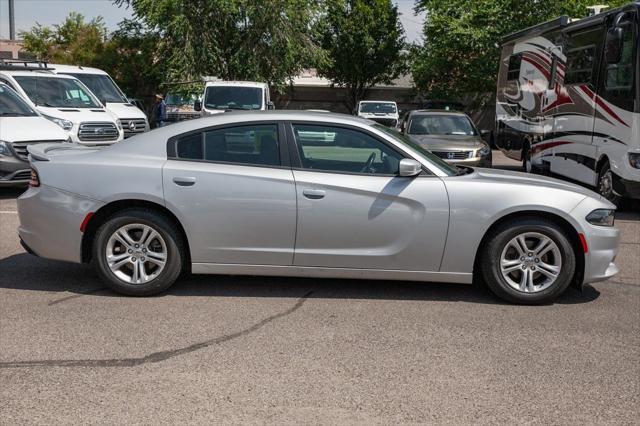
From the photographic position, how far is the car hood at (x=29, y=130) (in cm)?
1170

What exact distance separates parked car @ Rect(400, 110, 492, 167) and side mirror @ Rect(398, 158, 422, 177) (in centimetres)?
799

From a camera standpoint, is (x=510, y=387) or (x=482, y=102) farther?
(x=482, y=102)

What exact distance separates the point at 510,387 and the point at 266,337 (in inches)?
66.3

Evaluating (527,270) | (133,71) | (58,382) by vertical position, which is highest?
(133,71)

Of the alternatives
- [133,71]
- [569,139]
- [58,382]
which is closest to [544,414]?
[58,382]

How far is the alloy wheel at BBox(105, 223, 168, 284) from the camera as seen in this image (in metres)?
6.02

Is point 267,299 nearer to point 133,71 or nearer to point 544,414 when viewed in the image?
point 544,414

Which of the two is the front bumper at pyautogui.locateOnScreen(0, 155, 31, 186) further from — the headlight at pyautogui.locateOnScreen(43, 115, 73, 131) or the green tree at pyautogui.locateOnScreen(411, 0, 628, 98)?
the green tree at pyautogui.locateOnScreen(411, 0, 628, 98)

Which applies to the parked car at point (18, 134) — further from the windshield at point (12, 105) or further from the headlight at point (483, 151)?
the headlight at point (483, 151)

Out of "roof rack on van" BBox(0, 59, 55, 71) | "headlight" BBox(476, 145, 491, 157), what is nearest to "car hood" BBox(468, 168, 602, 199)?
"headlight" BBox(476, 145, 491, 157)

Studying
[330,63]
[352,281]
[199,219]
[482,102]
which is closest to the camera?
[199,219]

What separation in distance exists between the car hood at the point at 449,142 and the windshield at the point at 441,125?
1.41 ft

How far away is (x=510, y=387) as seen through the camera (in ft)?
13.9

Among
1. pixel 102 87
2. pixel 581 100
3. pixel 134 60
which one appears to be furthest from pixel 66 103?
pixel 134 60
